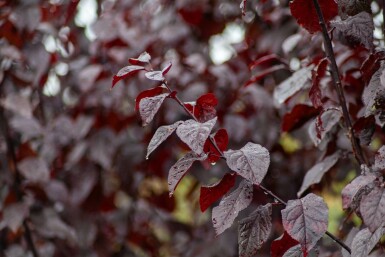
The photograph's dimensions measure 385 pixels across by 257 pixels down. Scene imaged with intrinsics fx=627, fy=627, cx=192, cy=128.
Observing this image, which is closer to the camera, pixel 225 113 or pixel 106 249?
pixel 225 113

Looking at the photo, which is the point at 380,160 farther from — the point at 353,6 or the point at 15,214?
the point at 15,214

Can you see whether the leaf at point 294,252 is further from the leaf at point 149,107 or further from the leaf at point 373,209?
the leaf at point 149,107

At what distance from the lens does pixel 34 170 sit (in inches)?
87.9

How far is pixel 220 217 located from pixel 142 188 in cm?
206

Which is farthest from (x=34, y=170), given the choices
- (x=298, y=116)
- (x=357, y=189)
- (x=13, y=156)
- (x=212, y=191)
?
(x=357, y=189)

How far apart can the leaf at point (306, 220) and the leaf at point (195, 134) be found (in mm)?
183

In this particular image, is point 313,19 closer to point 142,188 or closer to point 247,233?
point 247,233

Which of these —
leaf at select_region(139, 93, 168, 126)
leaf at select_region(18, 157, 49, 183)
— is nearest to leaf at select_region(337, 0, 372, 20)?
leaf at select_region(139, 93, 168, 126)

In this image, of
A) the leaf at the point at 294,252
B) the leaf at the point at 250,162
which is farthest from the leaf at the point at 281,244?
the leaf at the point at 250,162

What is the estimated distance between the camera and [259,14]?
8.44 ft

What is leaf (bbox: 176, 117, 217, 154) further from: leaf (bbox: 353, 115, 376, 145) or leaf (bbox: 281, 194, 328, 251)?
leaf (bbox: 353, 115, 376, 145)

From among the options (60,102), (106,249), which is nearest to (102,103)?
(60,102)

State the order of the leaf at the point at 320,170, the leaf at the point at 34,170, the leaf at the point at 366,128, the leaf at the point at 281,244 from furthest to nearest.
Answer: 1. the leaf at the point at 34,170
2. the leaf at the point at 320,170
3. the leaf at the point at 366,128
4. the leaf at the point at 281,244

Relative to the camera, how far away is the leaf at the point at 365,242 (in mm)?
1040
